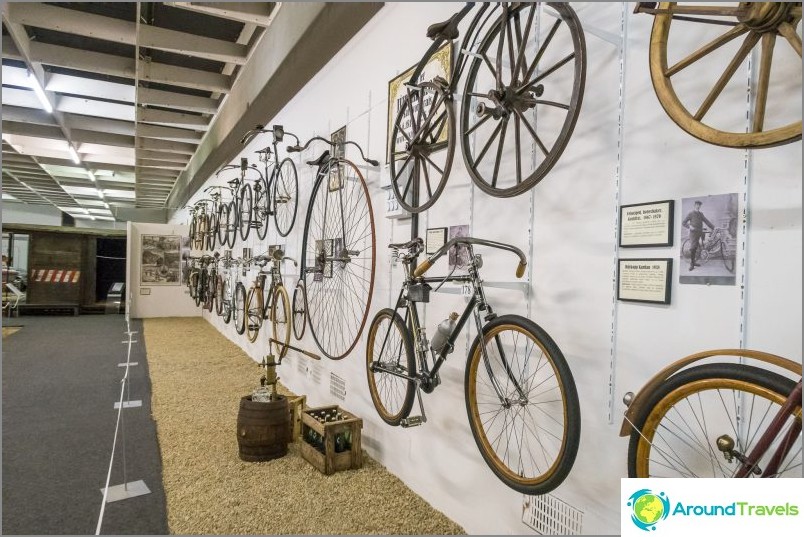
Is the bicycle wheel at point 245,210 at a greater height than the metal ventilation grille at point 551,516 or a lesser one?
greater

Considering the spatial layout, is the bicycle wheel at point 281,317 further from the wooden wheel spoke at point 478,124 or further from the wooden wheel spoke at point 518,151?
the wooden wheel spoke at point 518,151

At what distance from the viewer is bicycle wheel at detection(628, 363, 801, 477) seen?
41.7 inches

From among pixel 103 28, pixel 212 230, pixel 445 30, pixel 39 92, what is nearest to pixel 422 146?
pixel 445 30

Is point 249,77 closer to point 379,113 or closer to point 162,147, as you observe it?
point 379,113

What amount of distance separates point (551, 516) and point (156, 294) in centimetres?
1060

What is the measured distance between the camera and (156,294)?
1038 centimetres

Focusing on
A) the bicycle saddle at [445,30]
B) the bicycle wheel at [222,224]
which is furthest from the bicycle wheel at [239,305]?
the bicycle saddle at [445,30]

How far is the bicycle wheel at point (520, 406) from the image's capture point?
159 cm

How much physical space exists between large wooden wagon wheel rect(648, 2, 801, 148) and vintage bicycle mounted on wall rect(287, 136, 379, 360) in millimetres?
1871

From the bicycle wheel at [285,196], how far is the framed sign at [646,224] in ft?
11.0

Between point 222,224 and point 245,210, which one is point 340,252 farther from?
point 222,224

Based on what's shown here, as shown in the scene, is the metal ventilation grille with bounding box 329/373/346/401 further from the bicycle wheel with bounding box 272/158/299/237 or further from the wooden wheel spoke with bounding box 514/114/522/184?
the wooden wheel spoke with bounding box 514/114/522/184

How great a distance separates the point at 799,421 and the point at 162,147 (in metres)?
9.39

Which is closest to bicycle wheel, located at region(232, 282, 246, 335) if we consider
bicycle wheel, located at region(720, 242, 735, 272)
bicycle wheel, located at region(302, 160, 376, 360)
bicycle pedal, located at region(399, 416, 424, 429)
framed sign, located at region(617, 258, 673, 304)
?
bicycle wheel, located at region(302, 160, 376, 360)
